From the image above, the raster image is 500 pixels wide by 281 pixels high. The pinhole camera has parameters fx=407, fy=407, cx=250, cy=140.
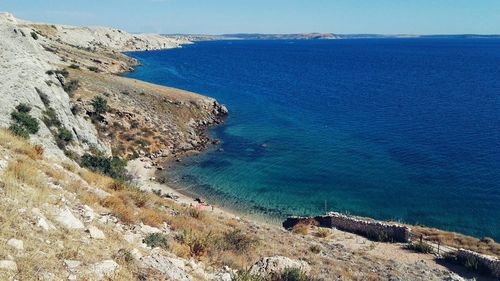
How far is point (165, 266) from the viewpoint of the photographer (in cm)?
1265

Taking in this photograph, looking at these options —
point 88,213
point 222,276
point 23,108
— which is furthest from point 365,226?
point 23,108

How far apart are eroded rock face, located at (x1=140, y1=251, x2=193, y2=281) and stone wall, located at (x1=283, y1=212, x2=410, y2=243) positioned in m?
23.1

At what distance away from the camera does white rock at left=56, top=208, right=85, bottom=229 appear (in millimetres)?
12731

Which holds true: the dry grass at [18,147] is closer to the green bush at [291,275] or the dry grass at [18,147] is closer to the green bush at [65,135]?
the green bush at [291,275]

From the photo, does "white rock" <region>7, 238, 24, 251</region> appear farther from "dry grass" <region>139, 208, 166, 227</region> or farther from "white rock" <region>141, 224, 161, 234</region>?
"dry grass" <region>139, 208, 166, 227</region>

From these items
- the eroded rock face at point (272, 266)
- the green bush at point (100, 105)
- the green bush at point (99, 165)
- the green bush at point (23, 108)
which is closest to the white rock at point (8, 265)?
the eroded rock face at point (272, 266)

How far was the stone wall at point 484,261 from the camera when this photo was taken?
81.0 feet

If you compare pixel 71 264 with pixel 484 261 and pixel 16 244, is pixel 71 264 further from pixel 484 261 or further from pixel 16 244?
pixel 484 261

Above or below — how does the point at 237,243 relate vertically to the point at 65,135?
above

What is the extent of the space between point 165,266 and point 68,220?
11.4ft

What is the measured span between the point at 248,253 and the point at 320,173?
1399 inches

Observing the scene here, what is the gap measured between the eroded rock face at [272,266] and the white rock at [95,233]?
6246 millimetres

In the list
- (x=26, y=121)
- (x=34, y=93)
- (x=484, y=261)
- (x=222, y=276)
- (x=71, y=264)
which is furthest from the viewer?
(x=34, y=93)

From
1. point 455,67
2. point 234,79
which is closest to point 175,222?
point 234,79
